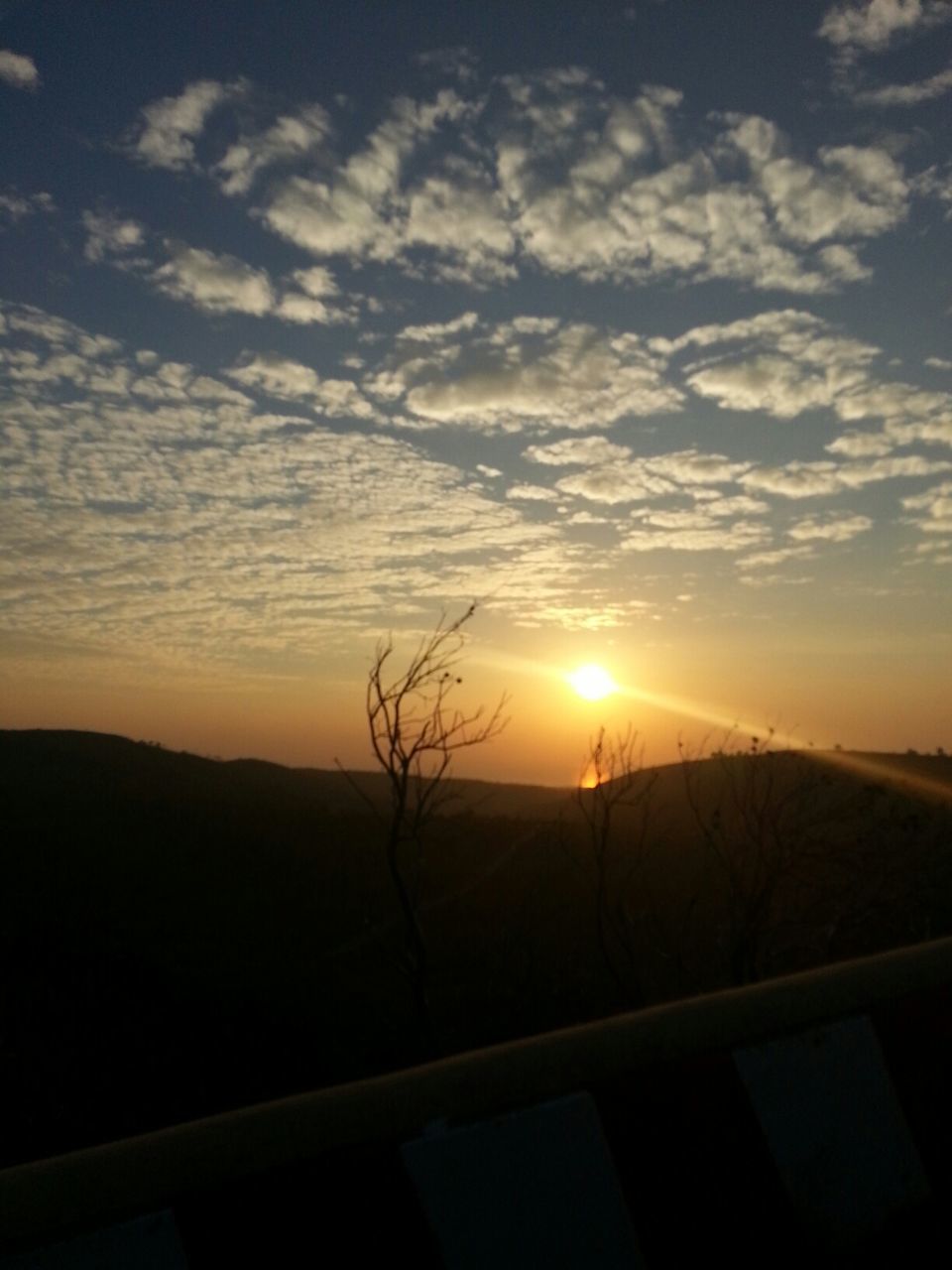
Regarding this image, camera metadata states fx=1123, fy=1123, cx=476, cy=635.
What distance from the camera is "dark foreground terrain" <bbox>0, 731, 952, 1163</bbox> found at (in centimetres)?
1034

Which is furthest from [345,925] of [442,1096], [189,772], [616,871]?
[189,772]

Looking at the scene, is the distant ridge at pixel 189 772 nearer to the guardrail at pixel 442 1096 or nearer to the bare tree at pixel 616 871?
the bare tree at pixel 616 871

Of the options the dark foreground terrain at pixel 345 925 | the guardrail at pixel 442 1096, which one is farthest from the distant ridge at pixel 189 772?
the guardrail at pixel 442 1096

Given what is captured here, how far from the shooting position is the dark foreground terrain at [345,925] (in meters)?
10.3

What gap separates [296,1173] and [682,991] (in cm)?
1046

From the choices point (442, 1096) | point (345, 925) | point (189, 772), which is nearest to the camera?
point (442, 1096)

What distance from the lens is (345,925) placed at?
16.3 metres

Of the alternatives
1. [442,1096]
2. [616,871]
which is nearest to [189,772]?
[616,871]

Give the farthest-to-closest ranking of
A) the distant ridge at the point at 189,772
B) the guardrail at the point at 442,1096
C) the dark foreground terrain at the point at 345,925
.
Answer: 1. the distant ridge at the point at 189,772
2. the dark foreground terrain at the point at 345,925
3. the guardrail at the point at 442,1096

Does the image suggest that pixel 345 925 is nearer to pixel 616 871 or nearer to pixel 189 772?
pixel 616 871

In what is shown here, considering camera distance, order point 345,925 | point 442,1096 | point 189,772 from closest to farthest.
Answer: point 442,1096, point 345,925, point 189,772

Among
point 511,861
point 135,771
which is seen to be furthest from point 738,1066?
point 135,771

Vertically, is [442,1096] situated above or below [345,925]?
above

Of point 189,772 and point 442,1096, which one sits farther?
point 189,772
